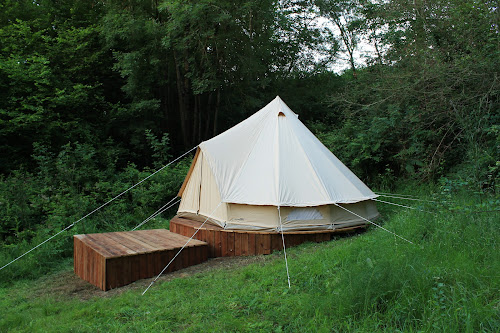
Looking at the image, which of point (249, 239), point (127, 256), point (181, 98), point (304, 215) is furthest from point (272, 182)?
point (181, 98)

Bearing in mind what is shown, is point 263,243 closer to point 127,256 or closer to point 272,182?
point 272,182

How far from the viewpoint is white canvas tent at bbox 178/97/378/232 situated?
552cm

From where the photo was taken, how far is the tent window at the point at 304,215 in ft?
18.1

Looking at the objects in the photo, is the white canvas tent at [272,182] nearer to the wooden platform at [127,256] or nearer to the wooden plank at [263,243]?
the wooden plank at [263,243]

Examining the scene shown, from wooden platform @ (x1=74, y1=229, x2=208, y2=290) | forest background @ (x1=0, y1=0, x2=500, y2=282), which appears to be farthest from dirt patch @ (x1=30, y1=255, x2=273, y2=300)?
forest background @ (x1=0, y1=0, x2=500, y2=282)

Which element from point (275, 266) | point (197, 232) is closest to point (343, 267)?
point (275, 266)

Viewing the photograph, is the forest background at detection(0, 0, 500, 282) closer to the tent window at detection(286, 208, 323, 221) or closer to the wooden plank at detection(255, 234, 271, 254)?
the tent window at detection(286, 208, 323, 221)

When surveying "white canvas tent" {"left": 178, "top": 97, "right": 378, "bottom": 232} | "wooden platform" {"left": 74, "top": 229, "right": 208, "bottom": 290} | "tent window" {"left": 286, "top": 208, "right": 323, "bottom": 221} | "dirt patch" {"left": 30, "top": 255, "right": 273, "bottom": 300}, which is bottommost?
"dirt patch" {"left": 30, "top": 255, "right": 273, "bottom": 300}

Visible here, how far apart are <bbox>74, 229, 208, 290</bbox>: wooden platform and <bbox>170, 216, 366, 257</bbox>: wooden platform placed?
0.24m

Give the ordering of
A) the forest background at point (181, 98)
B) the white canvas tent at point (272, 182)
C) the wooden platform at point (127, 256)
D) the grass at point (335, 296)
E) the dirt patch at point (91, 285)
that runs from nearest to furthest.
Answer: the grass at point (335, 296) < the dirt patch at point (91, 285) < the wooden platform at point (127, 256) < the white canvas tent at point (272, 182) < the forest background at point (181, 98)

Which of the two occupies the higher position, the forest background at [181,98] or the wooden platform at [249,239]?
the forest background at [181,98]

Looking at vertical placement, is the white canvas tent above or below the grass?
above

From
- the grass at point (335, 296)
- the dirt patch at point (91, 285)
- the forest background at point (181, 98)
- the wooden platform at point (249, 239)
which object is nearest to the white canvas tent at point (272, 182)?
the wooden platform at point (249, 239)

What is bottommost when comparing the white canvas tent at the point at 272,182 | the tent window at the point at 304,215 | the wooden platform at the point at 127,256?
the wooden platform at the point at 127,256
